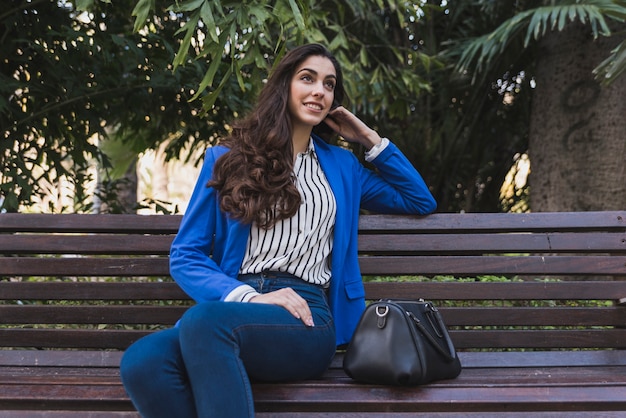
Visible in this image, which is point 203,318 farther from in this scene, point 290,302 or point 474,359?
point 474,359

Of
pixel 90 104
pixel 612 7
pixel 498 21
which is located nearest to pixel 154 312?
pixel 90 104

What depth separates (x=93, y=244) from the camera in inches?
134

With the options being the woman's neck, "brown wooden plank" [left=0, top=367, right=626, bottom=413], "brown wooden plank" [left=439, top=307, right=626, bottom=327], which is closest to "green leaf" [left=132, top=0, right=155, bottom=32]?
the woman's neck

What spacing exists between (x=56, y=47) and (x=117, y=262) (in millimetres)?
1780

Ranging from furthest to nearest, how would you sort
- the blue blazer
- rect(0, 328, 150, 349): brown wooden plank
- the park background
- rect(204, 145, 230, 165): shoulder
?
the park background < rect(0, 328, 150, 349): brown wooden plank < rect(204, 145, 230, 165): shoulder < the blue blazer

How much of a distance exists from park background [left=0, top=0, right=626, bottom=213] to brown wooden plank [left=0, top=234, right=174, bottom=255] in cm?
62

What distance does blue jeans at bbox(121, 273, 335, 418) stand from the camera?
236 centimetres

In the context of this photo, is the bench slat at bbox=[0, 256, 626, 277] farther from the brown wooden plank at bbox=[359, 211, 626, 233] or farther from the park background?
the park background

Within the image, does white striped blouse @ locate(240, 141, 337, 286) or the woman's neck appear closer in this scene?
white striped blouse @ locate(240, 141, 337, 286)

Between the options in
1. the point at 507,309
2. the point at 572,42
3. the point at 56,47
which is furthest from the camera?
the point at 572,42

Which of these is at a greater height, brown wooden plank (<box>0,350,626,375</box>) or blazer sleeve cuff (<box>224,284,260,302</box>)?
blazer sleeve cuff (<box>224,284,260,302</box>)

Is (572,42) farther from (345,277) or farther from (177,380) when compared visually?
(177,380)


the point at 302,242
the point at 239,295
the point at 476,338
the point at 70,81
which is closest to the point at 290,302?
the point at 239,295

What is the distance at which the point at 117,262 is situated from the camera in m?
3.40
